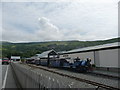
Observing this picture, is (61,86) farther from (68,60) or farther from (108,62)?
(68,60)

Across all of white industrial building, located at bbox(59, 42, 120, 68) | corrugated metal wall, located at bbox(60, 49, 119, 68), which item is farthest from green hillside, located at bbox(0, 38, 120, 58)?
white industrial building, located at bbox(59, 42, 120, 68)

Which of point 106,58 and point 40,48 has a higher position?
point 40,48

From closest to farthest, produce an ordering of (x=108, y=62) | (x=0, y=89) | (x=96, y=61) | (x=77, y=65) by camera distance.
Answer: (x=0, y=89)
(x=77, y=65)
(x=108, y=62)
(x=96, y=61)

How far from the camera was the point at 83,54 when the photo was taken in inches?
1618

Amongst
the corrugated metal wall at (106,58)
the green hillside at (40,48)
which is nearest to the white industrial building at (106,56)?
the corrugated metal wall at (106,58)

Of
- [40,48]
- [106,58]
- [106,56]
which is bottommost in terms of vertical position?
[106,58]

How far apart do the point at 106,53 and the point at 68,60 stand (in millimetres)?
8949

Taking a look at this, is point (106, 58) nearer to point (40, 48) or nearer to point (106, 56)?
point (106, 56)

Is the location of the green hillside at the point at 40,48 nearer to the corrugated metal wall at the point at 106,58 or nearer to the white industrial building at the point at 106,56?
the corrugated metal wall at the point at 106,58

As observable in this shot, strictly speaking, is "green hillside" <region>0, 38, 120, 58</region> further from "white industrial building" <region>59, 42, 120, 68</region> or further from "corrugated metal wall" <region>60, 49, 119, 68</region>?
"white industrial building" <region>59, 42, 120, 68</region>

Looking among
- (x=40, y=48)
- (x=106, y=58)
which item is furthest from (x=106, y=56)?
(x=40, y=48)

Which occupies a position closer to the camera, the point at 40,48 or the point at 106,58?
the point at 106,58

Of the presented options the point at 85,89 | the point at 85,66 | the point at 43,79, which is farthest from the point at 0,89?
the point at 85,66

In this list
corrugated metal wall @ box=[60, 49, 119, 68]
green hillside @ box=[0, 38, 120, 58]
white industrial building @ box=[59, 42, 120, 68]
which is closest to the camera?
white industrial building @ box=[59, 42, 120, 68]
